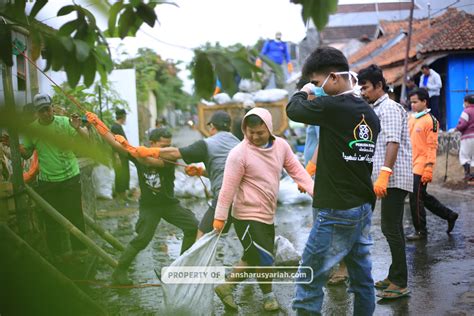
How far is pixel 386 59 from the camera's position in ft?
75.6

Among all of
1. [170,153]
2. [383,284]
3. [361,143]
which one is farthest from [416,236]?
[361,143]

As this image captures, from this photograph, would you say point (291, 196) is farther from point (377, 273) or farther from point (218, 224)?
point (218, 224)

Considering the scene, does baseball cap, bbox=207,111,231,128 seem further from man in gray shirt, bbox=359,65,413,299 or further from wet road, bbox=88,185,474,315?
wet road, bbox=88,185,474,315

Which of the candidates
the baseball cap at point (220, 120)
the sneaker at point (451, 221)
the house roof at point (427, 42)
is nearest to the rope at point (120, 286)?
the baseball cap at point (220, 120)

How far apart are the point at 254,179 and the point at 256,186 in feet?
0.18

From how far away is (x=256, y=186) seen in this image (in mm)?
4637

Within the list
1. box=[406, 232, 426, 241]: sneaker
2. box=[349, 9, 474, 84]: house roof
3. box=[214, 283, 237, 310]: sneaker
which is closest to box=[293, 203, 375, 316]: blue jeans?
box=[214, 283, 237, 310]: sneaker

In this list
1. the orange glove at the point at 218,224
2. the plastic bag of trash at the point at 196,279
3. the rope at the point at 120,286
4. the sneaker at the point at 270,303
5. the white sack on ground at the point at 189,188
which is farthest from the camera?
the white sack on ground at the point at 189,188

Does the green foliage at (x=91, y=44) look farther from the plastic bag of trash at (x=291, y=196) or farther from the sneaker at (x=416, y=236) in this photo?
the plastic bag of trash at (x=291, y=196)

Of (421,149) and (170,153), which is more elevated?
(170,153)

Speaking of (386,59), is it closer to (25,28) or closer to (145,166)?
(145,166)

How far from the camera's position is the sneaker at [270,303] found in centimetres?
466

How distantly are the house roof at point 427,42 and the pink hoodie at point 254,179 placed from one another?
32.9 feet

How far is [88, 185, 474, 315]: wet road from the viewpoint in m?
4.72
